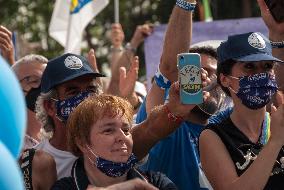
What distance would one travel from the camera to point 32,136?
606cm

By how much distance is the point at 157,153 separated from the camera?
4.93 meters

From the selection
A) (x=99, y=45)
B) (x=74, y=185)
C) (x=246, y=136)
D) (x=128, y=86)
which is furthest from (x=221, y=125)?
(x=99, y=45)

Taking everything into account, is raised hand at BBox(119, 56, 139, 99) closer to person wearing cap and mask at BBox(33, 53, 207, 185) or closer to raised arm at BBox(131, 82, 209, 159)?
person wearing cap and mask at BBox(33, 53, 207, 185)

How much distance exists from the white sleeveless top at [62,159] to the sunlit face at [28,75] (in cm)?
140

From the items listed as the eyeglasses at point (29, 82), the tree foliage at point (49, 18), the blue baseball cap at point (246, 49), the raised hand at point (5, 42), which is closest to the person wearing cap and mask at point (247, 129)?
the blue baseball cap at point (246, 49)

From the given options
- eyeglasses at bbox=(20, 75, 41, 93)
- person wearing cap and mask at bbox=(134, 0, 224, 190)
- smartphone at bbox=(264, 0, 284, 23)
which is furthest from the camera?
eyeglasses at bbox=(20, 75, 41, 93)

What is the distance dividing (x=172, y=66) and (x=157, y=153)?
18.8 inches

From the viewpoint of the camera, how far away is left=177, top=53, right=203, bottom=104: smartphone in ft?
14.2

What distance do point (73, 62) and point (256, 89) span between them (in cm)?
110

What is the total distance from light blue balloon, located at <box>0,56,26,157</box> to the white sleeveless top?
1420 mm

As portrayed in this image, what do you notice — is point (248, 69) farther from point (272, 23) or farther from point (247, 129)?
point (272, 23)

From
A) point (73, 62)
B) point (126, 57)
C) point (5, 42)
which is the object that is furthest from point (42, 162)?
point (126, 57)

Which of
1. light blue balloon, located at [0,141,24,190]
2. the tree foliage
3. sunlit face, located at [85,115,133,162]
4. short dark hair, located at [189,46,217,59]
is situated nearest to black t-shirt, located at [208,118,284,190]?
sunlit face, located at [85,115,133,162]

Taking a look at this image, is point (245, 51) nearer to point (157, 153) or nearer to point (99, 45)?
point (157, 153)
